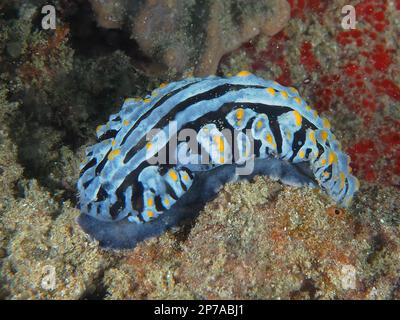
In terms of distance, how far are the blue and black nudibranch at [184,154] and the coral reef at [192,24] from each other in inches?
50.8

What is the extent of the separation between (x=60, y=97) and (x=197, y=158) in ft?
8.20

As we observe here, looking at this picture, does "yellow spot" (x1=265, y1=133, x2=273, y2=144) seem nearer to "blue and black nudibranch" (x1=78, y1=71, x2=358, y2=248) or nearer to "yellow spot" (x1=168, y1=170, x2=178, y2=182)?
"blue and black nudibranch" (x1=78, y1=71, x2=358, y2=248)

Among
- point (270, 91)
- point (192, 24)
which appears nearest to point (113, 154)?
point (270, 91)

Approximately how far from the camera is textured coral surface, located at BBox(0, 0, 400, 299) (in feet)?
9.29

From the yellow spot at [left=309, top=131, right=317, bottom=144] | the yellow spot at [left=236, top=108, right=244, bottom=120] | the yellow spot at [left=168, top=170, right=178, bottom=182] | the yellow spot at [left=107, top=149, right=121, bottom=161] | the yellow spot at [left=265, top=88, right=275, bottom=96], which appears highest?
the yellow spot at [left=265, top=88, right=275, bottom=96]

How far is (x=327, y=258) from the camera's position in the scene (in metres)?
2.91

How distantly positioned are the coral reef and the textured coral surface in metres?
0.19

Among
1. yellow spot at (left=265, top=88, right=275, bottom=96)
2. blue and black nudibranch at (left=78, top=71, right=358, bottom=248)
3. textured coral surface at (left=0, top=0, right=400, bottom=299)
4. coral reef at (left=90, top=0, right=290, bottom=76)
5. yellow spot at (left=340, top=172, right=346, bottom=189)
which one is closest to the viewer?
textured coral surface at (left=0, top=0, right=400, bottom=299)

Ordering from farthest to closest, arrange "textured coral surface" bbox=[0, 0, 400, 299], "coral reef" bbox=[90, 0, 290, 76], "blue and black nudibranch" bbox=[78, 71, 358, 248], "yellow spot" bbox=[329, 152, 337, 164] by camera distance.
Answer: "coral reef" bbox=[90, 0, 290, 76], "yellow spot" bbox=[329, 152, 337, 164], "blue and black nudibranch" bbox=[78, 71, 358, 248], "textured coral surface" bbox=[0, 0, 400, 299]

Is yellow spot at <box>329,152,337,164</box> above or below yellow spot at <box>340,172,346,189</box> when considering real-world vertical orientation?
above

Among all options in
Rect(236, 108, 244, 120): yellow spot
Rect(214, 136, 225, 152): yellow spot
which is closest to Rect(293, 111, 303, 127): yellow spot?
Rect(236, 108, 244, 120): yellow spot

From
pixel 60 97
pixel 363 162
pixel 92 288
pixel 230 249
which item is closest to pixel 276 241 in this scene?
pixel 230 249
